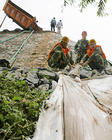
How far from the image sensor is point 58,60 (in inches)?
186

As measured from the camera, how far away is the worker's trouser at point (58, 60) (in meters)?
4.69

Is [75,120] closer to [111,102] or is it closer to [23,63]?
[111,102]

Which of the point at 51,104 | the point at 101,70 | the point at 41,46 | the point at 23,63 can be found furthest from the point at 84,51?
the point at 51,104

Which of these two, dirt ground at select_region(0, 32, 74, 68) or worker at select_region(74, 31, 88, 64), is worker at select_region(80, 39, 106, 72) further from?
dirt ground at select_region(0, 32, 74, 68)

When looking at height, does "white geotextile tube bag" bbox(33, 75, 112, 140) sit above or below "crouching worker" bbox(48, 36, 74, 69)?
below

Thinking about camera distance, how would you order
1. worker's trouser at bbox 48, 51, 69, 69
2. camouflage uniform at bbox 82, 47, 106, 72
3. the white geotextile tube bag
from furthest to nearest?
camouflage uniform at bbox 82, 47, 106, 72, worker's trouser at bbox 48, 51, 69, 69, the white geotextile tube bag

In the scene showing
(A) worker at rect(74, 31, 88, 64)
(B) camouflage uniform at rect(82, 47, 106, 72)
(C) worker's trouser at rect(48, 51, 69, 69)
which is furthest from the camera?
(A) worker at rect(74, 31, 88, 64)

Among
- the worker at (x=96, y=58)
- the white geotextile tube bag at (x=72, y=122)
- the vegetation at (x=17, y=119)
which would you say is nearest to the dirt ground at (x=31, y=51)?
the worker at (x=96, y=58)

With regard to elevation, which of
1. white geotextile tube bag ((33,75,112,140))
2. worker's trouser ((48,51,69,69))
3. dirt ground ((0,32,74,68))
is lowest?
white geotextile tube bag ((33,75,112,140))

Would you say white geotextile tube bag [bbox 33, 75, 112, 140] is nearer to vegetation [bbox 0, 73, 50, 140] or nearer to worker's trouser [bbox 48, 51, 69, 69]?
vegetation [bbox 0, 73, 50, 140]

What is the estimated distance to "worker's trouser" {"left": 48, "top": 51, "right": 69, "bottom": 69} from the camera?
15.4 feet

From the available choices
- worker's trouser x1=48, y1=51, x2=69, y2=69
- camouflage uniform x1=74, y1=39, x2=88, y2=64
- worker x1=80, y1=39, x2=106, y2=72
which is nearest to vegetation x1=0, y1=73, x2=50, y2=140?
worker's trouser x1=48, y1=51, x2=69, y2=69

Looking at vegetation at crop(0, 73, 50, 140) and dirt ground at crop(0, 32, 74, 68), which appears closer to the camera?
vegetation at crop(0, 73, 50, 140)

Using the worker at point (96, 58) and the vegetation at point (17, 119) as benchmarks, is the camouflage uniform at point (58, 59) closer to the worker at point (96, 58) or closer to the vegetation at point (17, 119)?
the worker at point (96, 58)
